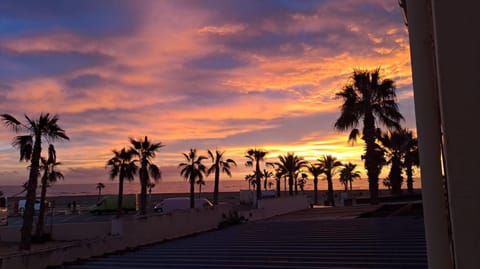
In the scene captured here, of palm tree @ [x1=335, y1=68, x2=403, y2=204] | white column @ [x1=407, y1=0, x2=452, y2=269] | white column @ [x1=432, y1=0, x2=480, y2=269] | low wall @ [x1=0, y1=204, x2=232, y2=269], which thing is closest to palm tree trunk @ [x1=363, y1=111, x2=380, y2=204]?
palm tree @ [x1=335, y1=68, x2=403, y2=204]

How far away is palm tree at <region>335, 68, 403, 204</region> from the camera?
29.7 m

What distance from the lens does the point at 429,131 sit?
201 centimetres

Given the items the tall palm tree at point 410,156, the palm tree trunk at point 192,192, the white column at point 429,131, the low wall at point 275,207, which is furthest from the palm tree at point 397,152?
the white column at point 429,131

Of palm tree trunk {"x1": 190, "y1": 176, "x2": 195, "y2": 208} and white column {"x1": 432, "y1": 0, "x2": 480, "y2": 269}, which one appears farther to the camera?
palm tree trunk {"x1": 190, "y1": 176, "x2": 195, "y2": 208}

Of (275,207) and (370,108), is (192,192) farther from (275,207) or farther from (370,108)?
(370,108)

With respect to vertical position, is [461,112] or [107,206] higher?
[461,112]

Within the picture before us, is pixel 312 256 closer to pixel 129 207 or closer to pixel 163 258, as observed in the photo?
pixel 163 258

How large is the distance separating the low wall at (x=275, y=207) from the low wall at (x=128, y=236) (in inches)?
193

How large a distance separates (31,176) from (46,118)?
3.52 m

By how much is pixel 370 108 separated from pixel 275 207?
11.5 meters

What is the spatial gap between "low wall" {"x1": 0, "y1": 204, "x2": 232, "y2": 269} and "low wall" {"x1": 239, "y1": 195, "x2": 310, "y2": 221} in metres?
4.91

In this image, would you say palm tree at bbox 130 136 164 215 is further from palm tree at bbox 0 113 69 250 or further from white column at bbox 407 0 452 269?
white column at bbox 407 0 452 269

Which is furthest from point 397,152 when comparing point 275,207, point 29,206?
point 29,206

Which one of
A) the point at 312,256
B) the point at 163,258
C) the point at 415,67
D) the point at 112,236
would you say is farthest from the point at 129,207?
the point at 415,67
